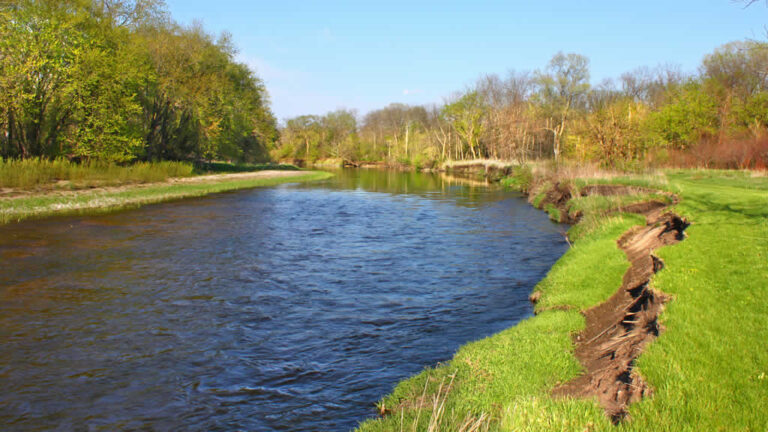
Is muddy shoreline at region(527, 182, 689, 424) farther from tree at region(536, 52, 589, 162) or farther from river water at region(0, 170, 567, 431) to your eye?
tree at region(536, 52, 589, 162)

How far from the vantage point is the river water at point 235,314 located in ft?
24.0

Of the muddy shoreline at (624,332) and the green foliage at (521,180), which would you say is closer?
the muddy shoreline at (624,332)

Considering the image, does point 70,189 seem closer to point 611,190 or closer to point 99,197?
point 99,197

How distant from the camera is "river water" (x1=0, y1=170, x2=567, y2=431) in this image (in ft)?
24.0

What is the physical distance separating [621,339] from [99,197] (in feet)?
96.3

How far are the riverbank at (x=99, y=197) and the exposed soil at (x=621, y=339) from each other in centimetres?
2309

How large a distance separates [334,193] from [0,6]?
82.0ft

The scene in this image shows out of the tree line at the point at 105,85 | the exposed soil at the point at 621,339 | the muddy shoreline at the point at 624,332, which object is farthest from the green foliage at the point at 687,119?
the tree line at the point at 105,85

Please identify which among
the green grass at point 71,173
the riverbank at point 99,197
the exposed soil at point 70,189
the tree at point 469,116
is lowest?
the riverbank at point 99,197

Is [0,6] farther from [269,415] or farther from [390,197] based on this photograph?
[269,415]

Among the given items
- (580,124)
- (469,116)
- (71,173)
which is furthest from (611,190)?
(469,116)

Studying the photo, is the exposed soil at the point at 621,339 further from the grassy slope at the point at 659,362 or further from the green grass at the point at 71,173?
the green grass at the point at 71,173

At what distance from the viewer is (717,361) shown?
5.84 meters

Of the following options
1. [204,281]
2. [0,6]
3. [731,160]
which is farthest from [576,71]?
[204,281]
